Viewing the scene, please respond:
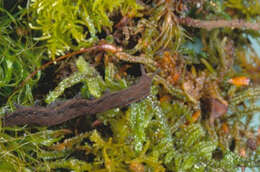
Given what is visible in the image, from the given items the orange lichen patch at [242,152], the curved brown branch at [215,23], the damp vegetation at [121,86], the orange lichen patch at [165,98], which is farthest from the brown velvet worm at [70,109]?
the orange lichen patch at [242,152]

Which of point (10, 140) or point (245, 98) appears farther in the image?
point (245, 98)

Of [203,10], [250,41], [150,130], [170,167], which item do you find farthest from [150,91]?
[250,41]

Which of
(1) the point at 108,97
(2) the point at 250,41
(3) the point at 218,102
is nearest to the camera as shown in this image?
(1) the point at 108,97

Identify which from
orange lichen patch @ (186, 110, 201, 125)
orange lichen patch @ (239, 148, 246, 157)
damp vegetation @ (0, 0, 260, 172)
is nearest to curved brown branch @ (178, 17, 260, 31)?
damp vegetation @ (0, 0, 260, 172)

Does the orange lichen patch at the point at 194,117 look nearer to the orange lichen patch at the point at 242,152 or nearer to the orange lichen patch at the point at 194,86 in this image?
the orange lichen patch at the point at 194,86

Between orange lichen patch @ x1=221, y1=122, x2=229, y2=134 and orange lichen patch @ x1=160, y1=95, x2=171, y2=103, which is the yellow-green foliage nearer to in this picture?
orange lichen patch @ x1=160, y1=95, x2=171, y2=103

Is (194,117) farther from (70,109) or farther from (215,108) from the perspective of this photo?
(70,109)

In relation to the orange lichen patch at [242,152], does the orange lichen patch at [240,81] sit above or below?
above

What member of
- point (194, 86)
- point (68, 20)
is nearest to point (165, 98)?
point (194, 86)

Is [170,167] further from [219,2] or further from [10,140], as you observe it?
[219,2]
